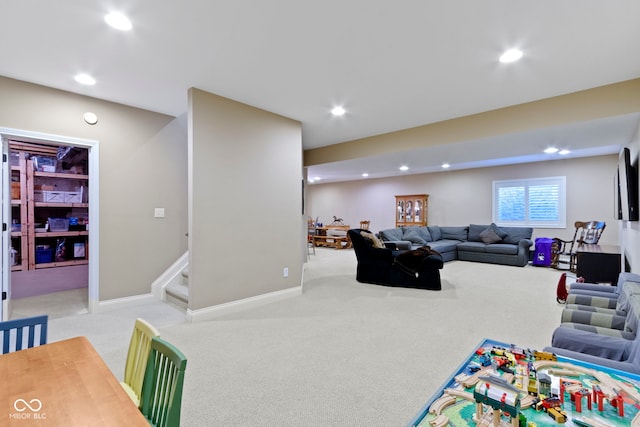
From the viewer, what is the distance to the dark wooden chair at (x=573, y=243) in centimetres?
580

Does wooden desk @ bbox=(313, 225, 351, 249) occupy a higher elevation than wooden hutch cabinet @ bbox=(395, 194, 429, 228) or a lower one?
lower

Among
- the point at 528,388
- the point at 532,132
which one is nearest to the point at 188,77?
the point at 528,388

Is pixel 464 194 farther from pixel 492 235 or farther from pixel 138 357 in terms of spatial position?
pixel 138 357

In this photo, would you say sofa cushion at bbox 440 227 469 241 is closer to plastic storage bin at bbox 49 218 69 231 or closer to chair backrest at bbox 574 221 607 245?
chair backrest at bbox 574 221 607 245

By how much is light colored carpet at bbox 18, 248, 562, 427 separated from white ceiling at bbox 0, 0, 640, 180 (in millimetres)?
2573

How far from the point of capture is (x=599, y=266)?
4.27 m

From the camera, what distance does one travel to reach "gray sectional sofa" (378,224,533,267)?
6.83 meters

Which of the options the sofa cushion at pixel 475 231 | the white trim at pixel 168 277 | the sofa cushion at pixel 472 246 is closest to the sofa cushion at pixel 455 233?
the sofa cushion at pixel 475 231

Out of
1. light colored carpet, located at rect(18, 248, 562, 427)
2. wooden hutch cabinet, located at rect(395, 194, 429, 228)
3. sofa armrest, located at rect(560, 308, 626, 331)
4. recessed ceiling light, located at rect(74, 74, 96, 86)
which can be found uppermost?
recessed ceiling light, located at rect(74, 74, 96, 86)

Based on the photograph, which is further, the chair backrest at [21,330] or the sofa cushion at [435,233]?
the sofa cushion at [435,233]

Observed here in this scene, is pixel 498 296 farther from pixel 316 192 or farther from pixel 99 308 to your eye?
pixel 316 192

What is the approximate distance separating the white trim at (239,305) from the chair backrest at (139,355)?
194 centimetres

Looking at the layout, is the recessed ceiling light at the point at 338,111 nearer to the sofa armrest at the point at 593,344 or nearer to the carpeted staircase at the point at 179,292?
the carpeted staircase at the point at 179,292

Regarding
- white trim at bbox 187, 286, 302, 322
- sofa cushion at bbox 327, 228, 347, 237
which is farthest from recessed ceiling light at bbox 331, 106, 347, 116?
sofa cushion at bbox 327, 228, 347, 237
